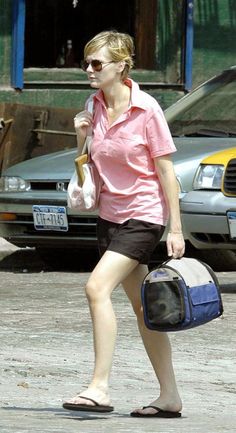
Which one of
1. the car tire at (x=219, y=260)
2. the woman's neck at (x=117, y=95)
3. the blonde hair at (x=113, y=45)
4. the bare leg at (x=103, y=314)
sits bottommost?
the car tire at (x=219, y=260)

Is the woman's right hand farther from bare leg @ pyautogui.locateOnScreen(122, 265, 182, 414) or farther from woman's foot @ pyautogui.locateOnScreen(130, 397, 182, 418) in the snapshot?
woman's foot @ pyautogui.locateOnScreen(130, 397, 182, 418)

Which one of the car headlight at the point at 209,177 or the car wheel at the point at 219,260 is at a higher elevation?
the car headlight at the point at 209,177

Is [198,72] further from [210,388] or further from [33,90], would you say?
[210,388]

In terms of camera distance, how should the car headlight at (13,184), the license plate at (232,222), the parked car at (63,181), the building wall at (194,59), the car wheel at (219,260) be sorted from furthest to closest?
1. the building wall at (194,59)
2. the car wheel at (219,260)
3. the car headlight at (13,184)
4. the parked car at (63,181)
5. the license plate at (232,222)

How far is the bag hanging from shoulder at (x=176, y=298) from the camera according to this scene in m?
6.72

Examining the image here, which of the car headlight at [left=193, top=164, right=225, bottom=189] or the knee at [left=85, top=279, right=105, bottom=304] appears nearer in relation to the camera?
the knee at [left=85, top=279, right=105, bottom=304]

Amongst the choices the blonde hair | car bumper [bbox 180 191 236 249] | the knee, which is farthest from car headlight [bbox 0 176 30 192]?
the knee

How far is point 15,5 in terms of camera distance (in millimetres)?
18609

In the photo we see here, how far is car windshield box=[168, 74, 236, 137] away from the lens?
13148mm

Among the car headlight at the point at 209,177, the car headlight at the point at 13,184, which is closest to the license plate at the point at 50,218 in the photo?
the car headlight at the point at 13,184

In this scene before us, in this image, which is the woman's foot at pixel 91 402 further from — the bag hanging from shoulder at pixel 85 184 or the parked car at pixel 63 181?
the parked car at pixel 63 181

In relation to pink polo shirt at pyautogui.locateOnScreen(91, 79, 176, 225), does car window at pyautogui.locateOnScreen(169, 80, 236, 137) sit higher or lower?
lower

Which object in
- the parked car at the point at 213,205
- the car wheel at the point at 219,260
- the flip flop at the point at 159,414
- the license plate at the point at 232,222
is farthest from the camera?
the car wheel at the point at 219,260

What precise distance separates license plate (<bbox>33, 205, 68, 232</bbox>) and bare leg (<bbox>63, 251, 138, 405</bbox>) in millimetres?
6202
